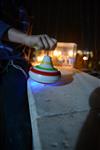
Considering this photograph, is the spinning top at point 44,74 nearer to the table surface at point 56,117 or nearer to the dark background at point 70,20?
the table surface at point 56,117

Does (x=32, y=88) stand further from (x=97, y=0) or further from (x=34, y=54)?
(x=97, y=0)

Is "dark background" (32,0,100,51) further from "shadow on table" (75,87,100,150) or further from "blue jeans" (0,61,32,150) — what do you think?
"shadow on table" (75,87,100,150)

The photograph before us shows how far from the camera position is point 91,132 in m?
0.44

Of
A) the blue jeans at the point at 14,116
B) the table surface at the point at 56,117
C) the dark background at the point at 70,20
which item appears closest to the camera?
the table surface at the point at 56,117

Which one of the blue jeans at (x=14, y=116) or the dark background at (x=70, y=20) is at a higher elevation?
the dark background at (x=70, y=20)

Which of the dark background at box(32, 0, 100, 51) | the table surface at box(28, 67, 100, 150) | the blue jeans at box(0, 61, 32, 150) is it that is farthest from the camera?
the dark background at box(32, 0, 100, 51)

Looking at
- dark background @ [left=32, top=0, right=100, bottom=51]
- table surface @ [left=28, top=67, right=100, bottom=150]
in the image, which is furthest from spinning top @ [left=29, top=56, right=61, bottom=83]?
dark background @ [left=32, top=0, right=100, bottom=51]

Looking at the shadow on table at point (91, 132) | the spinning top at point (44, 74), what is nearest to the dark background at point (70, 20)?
the spinning top at point (44, 74)

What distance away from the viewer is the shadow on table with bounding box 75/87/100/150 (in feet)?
1.39

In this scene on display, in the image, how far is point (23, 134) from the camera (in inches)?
19.6

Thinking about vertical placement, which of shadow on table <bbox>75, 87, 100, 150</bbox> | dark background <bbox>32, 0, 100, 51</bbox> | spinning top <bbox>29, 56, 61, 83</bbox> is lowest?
shadow on table <bbox>75, 87, 100, 150</bbox>

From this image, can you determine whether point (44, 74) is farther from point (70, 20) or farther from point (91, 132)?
point (70, 20)

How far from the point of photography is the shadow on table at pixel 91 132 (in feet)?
1.39

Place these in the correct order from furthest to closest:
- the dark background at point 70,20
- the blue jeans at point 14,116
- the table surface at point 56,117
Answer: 1. the dark background at point 70,20
2. the blue jeans at point 14,116
3. the table surface at point 56,117
